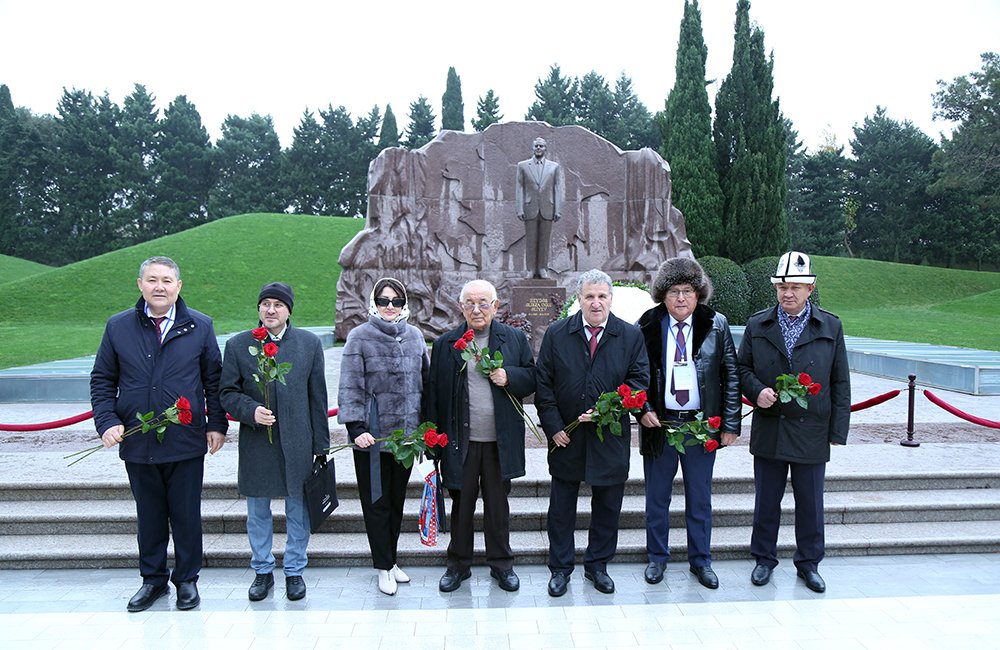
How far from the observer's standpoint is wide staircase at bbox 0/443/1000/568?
420 cm

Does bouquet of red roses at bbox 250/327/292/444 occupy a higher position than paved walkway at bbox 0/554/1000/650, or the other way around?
bouquet of red roses at bbox 250/327/292/444

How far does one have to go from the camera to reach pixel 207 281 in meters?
23.6

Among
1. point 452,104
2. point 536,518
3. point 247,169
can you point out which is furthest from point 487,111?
point 536,518

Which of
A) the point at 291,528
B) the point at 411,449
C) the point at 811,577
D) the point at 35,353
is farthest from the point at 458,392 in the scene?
the point at 35,353

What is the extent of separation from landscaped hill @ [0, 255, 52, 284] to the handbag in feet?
107

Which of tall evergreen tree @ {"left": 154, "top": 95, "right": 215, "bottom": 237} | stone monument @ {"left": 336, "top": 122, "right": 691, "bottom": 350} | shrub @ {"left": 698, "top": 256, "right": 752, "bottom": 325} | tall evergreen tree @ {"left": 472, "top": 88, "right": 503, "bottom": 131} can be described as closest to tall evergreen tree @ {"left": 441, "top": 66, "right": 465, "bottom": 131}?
tall evergreen tree @ {"left": 472, "top": 88, "right": 503, "bottom": 131}

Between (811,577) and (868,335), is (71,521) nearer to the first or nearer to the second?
(811,577)

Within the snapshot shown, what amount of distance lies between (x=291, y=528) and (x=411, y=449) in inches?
34.4

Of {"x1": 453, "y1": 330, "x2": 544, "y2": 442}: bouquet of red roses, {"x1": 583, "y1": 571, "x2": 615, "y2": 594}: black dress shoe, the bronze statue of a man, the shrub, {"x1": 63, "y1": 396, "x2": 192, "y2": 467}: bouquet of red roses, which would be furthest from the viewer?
the shrub

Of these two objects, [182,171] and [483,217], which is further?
[182,171]

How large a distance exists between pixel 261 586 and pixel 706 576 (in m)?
2.48

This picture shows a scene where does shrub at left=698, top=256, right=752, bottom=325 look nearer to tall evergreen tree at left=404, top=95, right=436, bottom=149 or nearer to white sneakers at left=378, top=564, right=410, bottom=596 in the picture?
white sneakers at left=378, top=564, right=410, bottom=596

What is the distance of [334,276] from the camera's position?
2544 cm

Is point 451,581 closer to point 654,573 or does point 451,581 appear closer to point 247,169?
point 654,573
